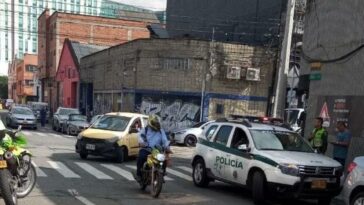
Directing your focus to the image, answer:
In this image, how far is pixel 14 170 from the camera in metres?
8.93

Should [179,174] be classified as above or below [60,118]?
above

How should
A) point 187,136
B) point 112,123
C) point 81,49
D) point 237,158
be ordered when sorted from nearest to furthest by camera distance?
point 237,158 → point 112,123 → point 187,136 → point 81,49

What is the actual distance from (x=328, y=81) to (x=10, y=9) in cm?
3399

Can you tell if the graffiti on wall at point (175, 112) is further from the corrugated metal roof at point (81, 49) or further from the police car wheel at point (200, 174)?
the corrugated metal roof at point (81, 49)

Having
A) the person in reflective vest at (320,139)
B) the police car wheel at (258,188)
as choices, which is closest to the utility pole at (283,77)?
the person in reflective vest at (320,139)

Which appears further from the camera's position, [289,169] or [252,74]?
[252,74]

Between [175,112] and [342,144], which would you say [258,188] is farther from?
[175,112]

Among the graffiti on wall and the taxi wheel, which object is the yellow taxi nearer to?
the taxi wheel

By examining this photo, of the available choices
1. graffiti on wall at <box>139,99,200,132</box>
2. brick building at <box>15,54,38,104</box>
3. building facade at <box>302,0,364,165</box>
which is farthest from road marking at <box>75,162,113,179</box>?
brick building at <box>15,54,38,104</box>

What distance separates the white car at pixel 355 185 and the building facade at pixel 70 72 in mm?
41693

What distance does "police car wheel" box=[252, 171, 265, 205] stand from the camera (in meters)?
10.2

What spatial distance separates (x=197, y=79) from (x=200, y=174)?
59.9 ft

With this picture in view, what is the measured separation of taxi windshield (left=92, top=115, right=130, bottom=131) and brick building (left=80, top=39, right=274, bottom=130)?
12658 millimetres

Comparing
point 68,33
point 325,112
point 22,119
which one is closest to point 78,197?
point 325,112
